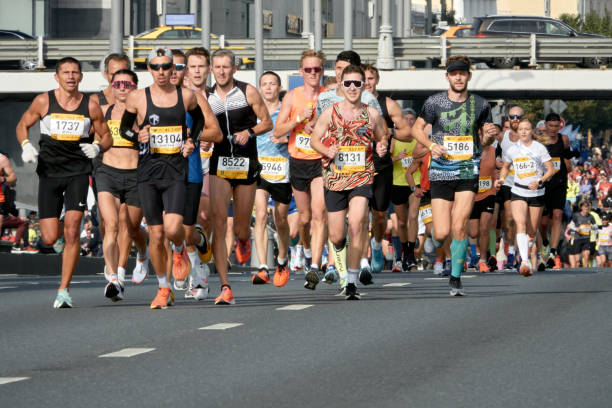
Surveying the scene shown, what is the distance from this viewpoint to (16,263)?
82.1ft

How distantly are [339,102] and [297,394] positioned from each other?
19.8 feet

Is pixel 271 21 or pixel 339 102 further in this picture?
pixel 271 21

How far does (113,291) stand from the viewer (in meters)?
13.3

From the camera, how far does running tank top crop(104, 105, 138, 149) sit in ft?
45.6

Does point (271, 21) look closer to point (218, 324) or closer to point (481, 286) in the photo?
point (481, 286)

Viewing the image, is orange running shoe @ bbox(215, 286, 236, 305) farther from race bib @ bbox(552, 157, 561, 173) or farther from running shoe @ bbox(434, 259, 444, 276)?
race bib @ bbox(552, 157, 561, 173)

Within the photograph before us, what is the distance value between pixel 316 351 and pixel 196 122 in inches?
131

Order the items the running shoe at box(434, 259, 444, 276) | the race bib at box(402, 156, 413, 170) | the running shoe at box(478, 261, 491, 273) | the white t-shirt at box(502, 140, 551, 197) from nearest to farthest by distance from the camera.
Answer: the running shoe at box(434, 259, 444, 276) → the white t-shirt at box(502, 140, 551, 197) → the race bib at box(402, 156, 413, 170) → the running shoe at box(478, 261, 491, 273)

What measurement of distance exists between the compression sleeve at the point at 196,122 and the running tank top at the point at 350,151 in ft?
4.68

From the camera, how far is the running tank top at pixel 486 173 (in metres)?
21.2

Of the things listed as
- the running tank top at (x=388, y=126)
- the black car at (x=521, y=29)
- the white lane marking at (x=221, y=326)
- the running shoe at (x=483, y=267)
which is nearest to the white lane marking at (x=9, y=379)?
the white lane marking at (x=221, y=326)

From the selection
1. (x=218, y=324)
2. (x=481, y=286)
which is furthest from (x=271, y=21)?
(x=218, y=324)

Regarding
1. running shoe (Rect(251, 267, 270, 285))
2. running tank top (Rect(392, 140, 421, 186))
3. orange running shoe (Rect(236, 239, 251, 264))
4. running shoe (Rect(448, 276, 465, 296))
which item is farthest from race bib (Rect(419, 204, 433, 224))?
running shoe (Rect(448, 276, 465, 296))

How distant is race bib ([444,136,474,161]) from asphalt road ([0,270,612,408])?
1.26 meters
